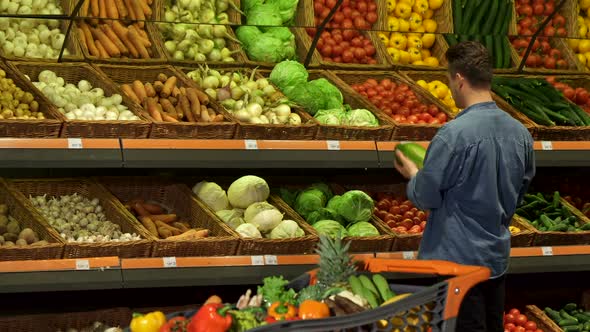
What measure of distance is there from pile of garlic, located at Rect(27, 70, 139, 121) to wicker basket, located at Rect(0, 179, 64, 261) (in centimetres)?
51

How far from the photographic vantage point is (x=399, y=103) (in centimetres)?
651

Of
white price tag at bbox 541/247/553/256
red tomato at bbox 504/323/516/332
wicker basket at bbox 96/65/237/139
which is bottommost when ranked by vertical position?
red tomato at bbox 504/323/516/332

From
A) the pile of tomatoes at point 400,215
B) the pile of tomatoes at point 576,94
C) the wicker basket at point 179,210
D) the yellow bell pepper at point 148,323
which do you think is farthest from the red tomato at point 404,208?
the yellow bell pepper at point 148,323

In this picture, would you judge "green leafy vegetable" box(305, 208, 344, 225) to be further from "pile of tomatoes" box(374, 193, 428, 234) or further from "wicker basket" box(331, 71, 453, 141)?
"wicker basket" box(331, 71, 453, 141)

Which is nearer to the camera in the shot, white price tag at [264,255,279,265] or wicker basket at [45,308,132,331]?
white price tag at [264,255,279,265]

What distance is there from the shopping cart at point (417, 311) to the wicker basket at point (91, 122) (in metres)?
1.84

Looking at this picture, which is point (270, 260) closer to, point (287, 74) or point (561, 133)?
point (287, 74)

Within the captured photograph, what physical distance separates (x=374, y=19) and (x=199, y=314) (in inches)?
136

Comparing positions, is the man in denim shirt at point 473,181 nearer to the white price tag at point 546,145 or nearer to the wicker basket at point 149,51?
the white price tag at point 546,145

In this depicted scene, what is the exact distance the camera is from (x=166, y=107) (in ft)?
19.0

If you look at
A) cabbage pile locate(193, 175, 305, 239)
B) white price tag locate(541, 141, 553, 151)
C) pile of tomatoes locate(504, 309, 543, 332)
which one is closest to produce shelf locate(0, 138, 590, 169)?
cabbage pile locate(193, 175, 305, 239)

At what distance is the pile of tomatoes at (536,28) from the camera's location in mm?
7129

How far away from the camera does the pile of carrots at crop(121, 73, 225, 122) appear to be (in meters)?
5.71

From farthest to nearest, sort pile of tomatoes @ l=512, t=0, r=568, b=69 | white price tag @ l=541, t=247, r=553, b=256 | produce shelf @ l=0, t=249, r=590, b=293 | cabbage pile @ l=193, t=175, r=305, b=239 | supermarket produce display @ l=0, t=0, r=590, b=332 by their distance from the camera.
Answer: pile of tomatoes @ l=512, t=0, r=568, b=69 < white price tag @ l=541, t=247, r=553, b=256 < cabbage pile @ l=193, t=175, r=305, b=239 < supermarket produce display @ l=0, t=0, r=590, b=332 < produce shelf @ l=0, t=249, r=590, b=293
